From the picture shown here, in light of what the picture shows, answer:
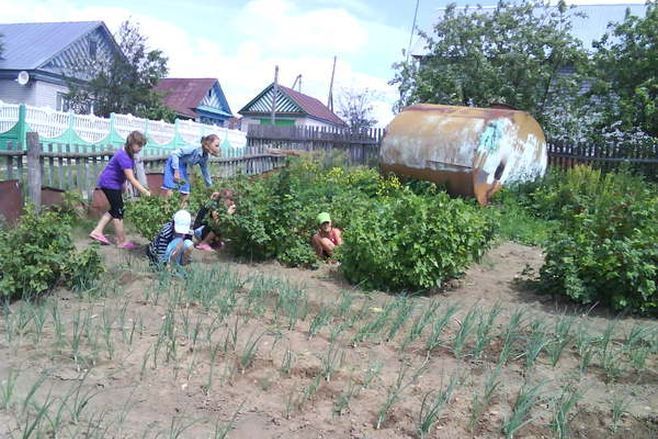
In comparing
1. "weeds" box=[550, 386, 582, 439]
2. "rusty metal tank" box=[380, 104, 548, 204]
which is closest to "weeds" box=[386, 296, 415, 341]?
"weeds" box=[550, 386, 582, 439]

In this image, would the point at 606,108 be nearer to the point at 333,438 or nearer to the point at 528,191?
the point at 528,191

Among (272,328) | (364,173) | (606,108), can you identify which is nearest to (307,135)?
(364,173)

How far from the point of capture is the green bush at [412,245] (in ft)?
17.9

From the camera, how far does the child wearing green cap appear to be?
255 inches

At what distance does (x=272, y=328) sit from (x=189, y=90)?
3737 centimetres

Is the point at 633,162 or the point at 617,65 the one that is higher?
the point at 617,65

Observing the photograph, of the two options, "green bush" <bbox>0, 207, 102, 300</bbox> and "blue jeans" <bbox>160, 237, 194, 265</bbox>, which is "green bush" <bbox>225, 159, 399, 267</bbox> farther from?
"green bush" <bbox>0, 207, 102, 300</bbox>

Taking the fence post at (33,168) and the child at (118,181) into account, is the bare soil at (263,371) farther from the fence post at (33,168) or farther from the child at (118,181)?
the fence post at (33,168)

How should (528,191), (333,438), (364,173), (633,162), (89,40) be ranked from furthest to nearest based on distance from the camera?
(89,40)
(633,162)
(364,173)
(528,191)
(333,438)

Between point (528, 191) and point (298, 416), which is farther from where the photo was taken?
point (528, 191)

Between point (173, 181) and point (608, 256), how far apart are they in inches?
179

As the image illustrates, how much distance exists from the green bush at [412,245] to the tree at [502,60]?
11.0 metres

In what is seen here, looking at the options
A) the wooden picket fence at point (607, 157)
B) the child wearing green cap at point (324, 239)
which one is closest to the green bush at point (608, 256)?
the child wearing green cap at point (324, 239)

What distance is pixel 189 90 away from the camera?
129 ft
